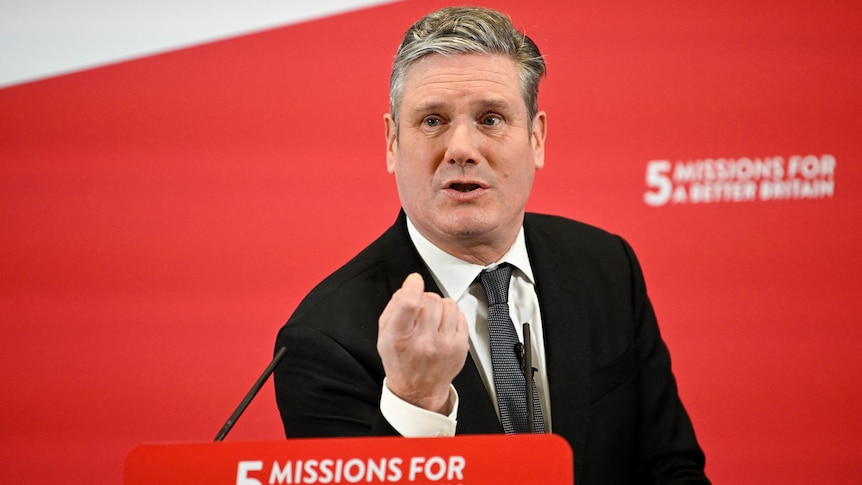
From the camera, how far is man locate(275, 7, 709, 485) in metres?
1.68

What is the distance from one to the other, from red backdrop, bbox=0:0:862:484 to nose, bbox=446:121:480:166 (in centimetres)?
76

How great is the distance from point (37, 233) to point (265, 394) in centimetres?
74

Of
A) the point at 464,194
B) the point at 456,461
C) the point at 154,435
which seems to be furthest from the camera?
the point at 154,435

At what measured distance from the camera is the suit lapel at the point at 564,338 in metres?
1.74

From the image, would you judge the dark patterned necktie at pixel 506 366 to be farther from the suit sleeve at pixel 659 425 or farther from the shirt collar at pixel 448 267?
the suit sleeve at pixel 659 425

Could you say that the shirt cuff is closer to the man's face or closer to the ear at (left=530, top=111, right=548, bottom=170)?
the man's face

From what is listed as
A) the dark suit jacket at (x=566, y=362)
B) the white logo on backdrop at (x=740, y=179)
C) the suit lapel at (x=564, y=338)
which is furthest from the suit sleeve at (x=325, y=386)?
the white logo on backdrop at (x=740, y=179)

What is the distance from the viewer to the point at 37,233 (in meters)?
2.46

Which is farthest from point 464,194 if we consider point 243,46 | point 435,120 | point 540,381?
point 243,46

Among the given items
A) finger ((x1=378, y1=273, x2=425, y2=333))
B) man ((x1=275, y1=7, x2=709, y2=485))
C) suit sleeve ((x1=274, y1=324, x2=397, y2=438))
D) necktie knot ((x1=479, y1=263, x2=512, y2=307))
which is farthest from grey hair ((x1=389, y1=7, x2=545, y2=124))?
finger ((x1=378, y1=273, x2=425, y2=333))

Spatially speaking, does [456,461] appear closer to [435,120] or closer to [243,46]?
[435,120]

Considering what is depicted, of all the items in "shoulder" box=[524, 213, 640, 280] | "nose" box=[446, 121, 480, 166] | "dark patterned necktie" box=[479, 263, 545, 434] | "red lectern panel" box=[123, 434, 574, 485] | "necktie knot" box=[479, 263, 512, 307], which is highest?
"nose" box=[446, 121, 480, 166]

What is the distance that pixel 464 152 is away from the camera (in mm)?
1733

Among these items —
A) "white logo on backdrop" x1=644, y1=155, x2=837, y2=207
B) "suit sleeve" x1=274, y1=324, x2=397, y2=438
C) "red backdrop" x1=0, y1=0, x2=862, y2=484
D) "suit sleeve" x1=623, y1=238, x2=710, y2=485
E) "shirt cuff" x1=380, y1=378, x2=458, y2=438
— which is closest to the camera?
"shirt cuff" x1=380, y1=378, x2=458, y2=438
